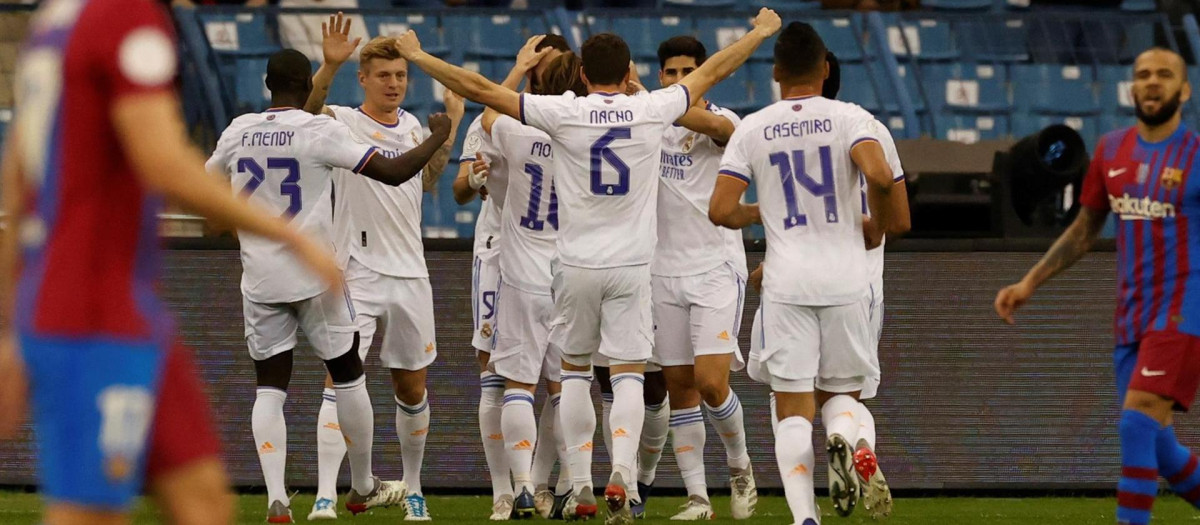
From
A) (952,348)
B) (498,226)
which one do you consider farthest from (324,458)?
(952,348)

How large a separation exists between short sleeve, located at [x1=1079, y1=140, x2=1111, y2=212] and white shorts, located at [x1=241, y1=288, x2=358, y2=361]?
346 centimetres

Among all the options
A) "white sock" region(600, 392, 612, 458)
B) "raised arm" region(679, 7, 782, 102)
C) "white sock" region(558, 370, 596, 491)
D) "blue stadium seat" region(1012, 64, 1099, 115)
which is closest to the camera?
"raised arm" region(679, 7, 782, 102)

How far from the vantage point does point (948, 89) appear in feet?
52.7

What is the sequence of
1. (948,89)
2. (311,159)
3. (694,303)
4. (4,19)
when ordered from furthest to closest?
(948,89) < (4,19) < (694,303) < (311,159)

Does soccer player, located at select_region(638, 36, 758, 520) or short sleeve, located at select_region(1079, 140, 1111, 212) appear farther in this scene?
soccer player, located at select_region(638, 36, 758, 520)

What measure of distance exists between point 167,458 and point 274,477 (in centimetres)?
489

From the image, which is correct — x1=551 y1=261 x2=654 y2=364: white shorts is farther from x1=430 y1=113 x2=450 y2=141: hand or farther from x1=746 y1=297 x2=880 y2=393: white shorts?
x1=746 y1=297 x2=880 y2=393: white shorts

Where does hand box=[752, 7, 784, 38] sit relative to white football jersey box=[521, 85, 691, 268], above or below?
above

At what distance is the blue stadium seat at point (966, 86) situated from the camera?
52.4ft

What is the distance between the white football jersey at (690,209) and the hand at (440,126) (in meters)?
1.20

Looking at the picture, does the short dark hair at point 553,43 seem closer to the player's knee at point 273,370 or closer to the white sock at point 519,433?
the white sock at point 519,433

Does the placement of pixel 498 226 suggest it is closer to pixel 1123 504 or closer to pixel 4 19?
pixel 1123 504

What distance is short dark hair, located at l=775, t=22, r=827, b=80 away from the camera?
6625mm

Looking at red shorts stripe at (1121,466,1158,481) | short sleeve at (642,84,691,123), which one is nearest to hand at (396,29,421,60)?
short sleeve at (642,84,691,123)
